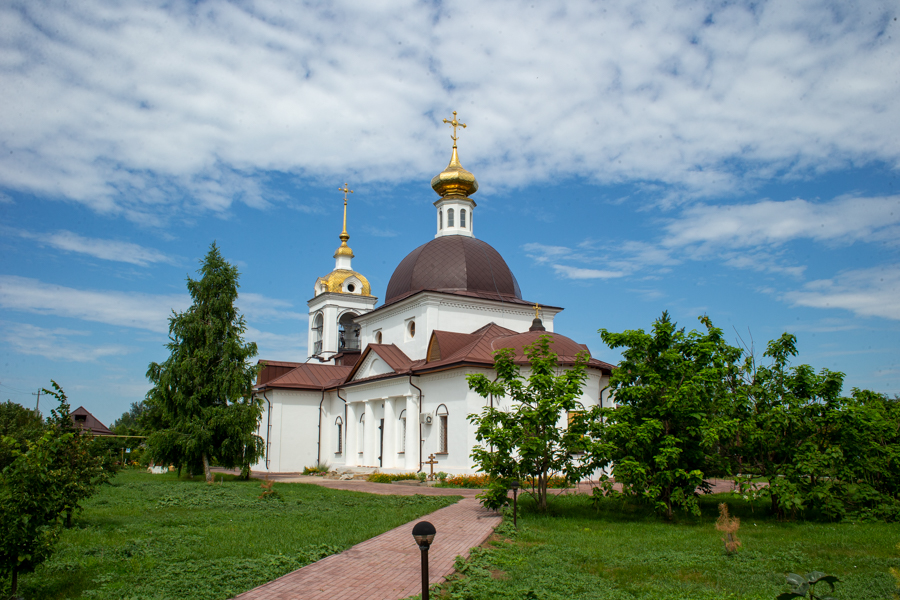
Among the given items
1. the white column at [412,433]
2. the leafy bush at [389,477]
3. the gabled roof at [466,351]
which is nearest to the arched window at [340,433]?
the gabled roof at [466,351]

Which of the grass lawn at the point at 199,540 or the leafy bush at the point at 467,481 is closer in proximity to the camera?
the grass lawn at the point at 199,540

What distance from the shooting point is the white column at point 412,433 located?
2495 cm

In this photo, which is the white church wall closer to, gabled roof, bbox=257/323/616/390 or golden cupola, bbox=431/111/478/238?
gabled roof, bbox=257/323/616/390

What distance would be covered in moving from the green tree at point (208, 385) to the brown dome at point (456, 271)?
8.35m

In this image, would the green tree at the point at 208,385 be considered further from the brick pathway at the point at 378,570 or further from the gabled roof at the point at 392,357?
the brick pathway at the point at 378,570

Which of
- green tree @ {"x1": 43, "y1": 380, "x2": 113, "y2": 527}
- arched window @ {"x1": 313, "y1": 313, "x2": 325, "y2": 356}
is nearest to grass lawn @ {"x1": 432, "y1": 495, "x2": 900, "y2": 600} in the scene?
green tree @ {"x1": 43, "y1": 380, "x2": 113, "y2": 527}

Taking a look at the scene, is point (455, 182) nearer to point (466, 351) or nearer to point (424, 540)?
point (466, 351)

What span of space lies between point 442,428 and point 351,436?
7.65m

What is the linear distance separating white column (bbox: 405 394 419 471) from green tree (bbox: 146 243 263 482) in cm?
553

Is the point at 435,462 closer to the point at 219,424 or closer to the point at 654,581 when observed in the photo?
the point at 219,424

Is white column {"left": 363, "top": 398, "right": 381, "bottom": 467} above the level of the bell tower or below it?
below

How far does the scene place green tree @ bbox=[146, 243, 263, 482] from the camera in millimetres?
22688

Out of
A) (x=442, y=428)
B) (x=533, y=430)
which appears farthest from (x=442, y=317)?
(x=533, y=430)

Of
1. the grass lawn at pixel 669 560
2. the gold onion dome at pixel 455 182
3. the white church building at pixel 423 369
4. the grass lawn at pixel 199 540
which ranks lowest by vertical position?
the grass lawn at pixel 669 560
